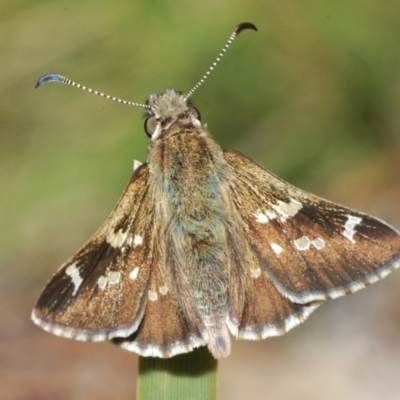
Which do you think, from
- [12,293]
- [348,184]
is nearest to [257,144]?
[348,184]

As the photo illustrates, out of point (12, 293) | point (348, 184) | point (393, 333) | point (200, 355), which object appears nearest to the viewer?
point (200, 355)

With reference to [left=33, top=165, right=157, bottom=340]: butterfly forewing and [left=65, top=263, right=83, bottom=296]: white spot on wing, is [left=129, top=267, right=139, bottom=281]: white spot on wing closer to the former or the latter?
[left=33, top=165, right=157, bottom=340]: butterfly forewing

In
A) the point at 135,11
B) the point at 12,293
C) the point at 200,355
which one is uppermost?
the point at 135,11

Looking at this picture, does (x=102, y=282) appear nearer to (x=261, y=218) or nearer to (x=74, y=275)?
(x=74, y=275)

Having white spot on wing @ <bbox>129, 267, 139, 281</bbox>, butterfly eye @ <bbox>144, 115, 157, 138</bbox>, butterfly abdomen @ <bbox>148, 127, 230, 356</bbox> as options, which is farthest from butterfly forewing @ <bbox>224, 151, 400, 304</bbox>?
white spot on wing @ <bbox>129, 267, 139, 281</bbox>

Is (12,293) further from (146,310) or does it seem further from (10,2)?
(146,310)

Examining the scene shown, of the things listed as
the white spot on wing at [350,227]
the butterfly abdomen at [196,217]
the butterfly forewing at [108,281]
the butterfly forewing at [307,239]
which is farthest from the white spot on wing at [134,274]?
the white spot on wing at [350,227]

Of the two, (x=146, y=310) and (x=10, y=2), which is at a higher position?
(x=10, y=2)

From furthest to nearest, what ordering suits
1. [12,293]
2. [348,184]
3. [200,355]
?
[348,184]
[12,293]
[200,355]

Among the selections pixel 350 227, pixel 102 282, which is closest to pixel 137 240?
pixel 102 282
